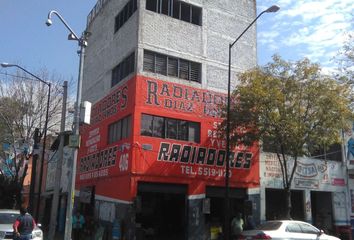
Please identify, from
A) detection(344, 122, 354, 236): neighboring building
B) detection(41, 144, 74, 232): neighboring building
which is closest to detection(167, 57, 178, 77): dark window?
detection(41, 144, 74, 232): neighboring building

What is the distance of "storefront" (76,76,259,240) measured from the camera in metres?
20.4

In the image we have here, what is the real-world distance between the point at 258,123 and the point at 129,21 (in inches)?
358

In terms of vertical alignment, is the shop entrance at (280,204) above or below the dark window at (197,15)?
below

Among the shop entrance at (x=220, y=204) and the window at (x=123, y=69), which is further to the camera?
the window at (x=123, y=69)

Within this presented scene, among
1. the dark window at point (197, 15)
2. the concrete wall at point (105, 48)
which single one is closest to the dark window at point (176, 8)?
the dark window at point (197, 15)

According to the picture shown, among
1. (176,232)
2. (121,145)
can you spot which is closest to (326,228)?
(176,232)

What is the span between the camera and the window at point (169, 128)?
68.9 feet

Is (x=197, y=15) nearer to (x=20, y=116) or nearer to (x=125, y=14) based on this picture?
(x=125, y=14)

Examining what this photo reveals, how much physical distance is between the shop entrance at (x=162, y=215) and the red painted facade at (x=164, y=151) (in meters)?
1.55

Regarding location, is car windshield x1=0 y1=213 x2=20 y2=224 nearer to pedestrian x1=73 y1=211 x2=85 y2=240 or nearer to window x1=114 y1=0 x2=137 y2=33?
pedestrian x1=73 y1=211 x2=85 y2=240

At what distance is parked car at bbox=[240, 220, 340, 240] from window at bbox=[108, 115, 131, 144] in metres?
8.18

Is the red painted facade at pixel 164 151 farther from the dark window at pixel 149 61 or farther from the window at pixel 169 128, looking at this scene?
the dark window at pixel 149 61

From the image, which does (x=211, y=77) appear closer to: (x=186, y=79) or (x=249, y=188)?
(x=186, y=79)

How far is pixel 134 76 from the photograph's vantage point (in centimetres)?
2150
